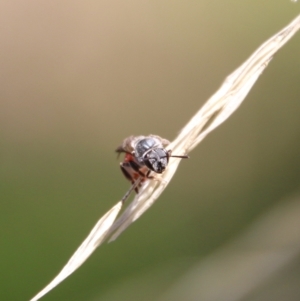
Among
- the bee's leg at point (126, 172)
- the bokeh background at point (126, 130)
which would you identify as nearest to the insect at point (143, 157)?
the bee's leg at point (126, 172)

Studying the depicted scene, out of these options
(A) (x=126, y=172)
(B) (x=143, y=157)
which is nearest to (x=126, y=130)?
(A) (x=126, y=172)

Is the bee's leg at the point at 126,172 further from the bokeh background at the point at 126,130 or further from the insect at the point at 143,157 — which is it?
the bokeh background at the point at 126,130

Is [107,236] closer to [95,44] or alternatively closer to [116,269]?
[116,269]

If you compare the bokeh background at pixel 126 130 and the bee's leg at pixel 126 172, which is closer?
the bee's leg at pixel 126 172

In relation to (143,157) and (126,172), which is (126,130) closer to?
(126,172)

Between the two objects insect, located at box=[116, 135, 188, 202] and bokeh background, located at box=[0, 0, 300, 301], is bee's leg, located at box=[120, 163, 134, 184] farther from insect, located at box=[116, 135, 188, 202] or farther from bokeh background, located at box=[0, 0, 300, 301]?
bokeh background, located at box=[0, 0, 300, 301]

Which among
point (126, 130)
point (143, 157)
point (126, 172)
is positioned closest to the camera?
point (143, 157)

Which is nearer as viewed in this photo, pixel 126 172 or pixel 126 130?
pixel 126 172

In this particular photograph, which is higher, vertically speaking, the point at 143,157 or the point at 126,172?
the point at 126,172

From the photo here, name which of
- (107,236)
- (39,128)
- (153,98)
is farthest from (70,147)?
(107,236)
